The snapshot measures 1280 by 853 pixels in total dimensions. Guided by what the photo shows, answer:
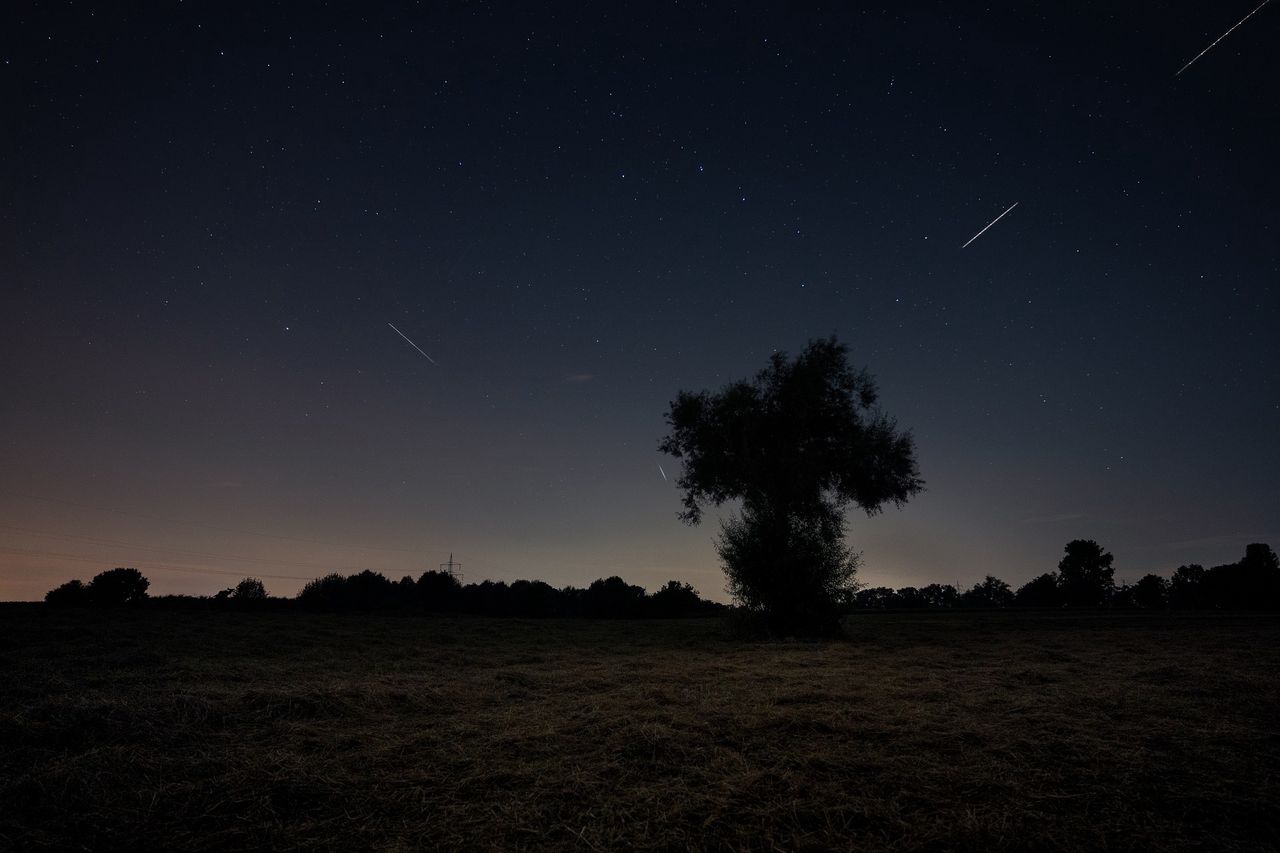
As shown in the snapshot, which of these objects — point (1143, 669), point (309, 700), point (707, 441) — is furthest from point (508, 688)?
point (707, 441)

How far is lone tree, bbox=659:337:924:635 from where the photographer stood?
17.0m

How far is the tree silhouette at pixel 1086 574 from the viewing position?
252 feet

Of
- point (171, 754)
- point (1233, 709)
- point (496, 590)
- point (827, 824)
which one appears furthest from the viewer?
point (496, 590)

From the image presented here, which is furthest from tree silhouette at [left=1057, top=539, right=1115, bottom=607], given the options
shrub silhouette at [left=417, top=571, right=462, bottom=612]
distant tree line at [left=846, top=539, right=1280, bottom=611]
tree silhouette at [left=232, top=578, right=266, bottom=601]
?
tree silhouette at [left=232, top=578, right=266, bottom=601]

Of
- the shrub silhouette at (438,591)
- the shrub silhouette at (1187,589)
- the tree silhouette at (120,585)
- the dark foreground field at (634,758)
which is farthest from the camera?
the shrub silhouette at (1187,589)

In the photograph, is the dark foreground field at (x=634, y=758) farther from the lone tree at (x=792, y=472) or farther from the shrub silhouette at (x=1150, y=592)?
the shrub silhouette at (x=1150, y=592)

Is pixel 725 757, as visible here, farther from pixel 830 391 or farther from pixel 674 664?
pixel 830 391

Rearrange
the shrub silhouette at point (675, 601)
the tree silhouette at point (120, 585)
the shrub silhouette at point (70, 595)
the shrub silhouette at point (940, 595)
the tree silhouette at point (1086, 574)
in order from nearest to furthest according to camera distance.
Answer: the shrub silhouette at point (70, 595), the tree silhouette at point (120, 585), the shrub silhouette at point (675, 601), the tree silhouette at point (1086, 574), the shrub silhouette at point (940, 595)

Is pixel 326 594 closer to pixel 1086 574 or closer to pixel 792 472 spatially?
pixel 792 472

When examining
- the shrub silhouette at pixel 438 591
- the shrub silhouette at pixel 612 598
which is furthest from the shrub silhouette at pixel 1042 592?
the shrub silhouette at pixel 438 591

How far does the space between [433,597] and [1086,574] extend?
85576 mm

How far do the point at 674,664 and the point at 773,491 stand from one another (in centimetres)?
1207

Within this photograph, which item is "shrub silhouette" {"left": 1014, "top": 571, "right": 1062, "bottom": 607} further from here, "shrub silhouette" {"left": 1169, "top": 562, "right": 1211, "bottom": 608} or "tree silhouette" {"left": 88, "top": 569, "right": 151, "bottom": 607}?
"tree silhouette" {"left": 88, "top": 569, "right": 151, "bottom": 607}

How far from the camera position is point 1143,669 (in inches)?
347
